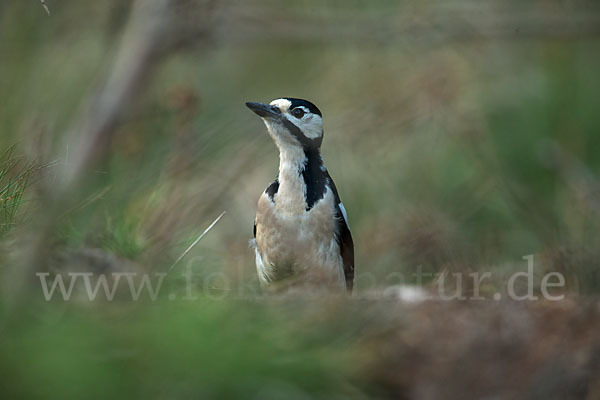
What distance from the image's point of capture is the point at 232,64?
23.9 ft

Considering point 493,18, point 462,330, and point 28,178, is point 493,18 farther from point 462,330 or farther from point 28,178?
point 28,178

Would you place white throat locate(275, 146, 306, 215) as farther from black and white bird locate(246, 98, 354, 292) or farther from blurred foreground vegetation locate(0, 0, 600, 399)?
blurred foreground vegetation locate(0, 0, 600, 399)

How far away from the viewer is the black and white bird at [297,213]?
3.14m

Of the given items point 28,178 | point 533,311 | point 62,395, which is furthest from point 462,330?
point 62,395

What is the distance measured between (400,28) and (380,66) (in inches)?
94.5

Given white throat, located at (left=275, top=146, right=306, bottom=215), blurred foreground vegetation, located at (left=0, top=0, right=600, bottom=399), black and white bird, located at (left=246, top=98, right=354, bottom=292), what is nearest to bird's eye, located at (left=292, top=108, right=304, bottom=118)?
black and white bird, located at (left=246, top=98, right=354, bottom=292)

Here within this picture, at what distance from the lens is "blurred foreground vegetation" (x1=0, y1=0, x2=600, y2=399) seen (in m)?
0.95

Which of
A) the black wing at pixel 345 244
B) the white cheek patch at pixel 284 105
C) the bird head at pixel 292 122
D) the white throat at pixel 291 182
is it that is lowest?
the black wing at pixel 345 244

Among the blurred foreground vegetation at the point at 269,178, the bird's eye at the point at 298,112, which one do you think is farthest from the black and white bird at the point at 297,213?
the blurred foreground vegetation at the point at 269,178

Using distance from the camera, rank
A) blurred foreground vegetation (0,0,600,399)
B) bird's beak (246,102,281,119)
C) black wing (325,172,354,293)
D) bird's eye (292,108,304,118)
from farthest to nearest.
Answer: black wing (325,172,354,293) → bird's eye (292,108,304,118) → bird's beak (246,102,281,119) → blurred foreground vegetation (0,0,600,399)

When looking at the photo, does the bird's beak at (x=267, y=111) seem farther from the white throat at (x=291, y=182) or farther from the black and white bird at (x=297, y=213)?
the white throat at (x=291, y=182)

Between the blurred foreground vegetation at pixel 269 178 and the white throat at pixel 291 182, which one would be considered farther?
the white throat at pixel 291 182

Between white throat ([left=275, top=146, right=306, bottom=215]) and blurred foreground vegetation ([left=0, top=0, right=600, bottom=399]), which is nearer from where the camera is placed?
blurred foreground vegetation ([left=0, top=0, right=600, bottom=399])

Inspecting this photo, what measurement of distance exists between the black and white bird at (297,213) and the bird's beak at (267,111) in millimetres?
39
